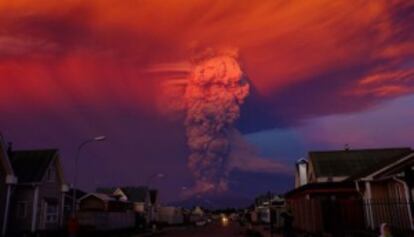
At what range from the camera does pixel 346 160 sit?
4809 centimetres

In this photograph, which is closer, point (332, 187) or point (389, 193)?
point (389, 193)

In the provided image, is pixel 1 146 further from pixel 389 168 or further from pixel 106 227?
pixel 389 168

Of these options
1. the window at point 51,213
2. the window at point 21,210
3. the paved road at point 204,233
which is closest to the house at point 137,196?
the paved road at point 204,233

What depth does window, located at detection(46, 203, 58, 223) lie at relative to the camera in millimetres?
41344

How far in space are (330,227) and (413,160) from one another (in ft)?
20.2

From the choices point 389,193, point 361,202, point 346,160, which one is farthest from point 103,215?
point 389,193

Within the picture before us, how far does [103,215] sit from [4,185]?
12.3m

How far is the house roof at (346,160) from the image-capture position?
150ft

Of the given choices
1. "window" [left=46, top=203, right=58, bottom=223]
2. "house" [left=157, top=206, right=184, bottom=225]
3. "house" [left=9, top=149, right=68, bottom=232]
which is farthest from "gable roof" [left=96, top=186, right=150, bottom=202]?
"window" [left=46, top=203, right=58, bottom=223]

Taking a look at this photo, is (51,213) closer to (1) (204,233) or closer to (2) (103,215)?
(2) (103,215)

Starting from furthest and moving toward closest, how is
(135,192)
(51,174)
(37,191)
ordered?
(135,192) → (51,174) → (37,191)

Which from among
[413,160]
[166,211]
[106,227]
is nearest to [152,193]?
[166,211]

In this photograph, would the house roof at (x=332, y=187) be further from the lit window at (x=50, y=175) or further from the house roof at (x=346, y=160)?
the lit window at (x=50, y=175)

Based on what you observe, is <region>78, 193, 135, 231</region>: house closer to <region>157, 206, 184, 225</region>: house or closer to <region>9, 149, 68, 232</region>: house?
<region>9, 149, 68, 232</region>: house
